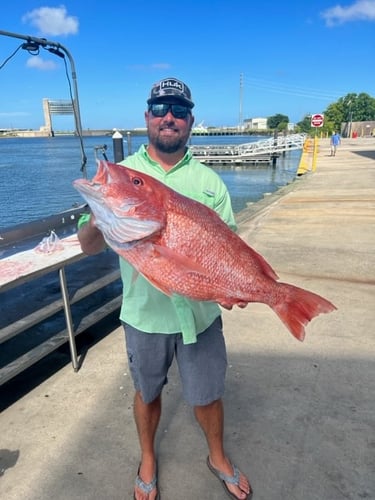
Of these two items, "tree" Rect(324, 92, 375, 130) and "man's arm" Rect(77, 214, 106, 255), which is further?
"tree" Rect(324, 92, 375, 130)

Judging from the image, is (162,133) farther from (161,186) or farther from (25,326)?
(25,326)

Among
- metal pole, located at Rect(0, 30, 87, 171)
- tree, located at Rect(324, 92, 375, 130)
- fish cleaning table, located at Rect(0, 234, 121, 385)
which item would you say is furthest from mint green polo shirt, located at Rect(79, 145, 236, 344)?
tree, located at Rect(324, 92, 375, 130)

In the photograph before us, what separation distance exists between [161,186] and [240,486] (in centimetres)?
165

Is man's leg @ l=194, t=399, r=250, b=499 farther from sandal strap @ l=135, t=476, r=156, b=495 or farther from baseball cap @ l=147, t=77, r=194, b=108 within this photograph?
baseball cap @ l=147, t=77, r=194, b=108

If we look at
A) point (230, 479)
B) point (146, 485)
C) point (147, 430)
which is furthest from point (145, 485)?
point (230, 479)

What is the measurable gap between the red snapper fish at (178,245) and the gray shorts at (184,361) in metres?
0.46

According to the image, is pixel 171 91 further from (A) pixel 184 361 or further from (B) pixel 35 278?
(B) pixel 35 278

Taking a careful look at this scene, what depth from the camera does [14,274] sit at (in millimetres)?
2906

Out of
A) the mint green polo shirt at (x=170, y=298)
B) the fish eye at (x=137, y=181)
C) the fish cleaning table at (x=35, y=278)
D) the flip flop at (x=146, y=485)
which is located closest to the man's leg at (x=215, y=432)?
the flip flop at (x=146, y=485)

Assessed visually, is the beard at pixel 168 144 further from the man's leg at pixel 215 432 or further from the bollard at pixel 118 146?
the bollard at pixel 118 146

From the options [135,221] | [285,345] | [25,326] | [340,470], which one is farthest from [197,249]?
[285,345]

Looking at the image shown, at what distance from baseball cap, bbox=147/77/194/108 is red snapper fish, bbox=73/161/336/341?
63 cm

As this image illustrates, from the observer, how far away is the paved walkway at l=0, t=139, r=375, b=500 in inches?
88.7

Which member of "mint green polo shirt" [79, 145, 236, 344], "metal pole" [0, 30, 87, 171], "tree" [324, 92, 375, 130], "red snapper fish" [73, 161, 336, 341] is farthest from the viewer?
"tree" [324, 92, 375, 130]
